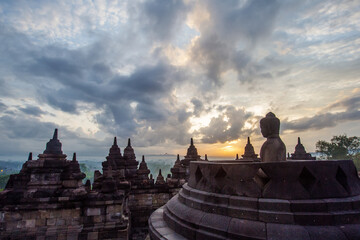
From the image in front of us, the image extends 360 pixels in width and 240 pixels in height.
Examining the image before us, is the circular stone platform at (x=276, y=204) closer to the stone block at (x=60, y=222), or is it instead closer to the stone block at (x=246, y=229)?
the stone block at (x=246, y=229)

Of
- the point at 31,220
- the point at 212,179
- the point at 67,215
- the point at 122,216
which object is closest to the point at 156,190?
the point at 122,216

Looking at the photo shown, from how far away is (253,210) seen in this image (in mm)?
4012

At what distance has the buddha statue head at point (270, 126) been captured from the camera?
6.73 m

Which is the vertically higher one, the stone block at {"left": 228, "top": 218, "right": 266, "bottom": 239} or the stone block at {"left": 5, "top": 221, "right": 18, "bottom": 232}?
the stone block at {"left": 228, "top": 218, "right": 266, "bottom": 239}

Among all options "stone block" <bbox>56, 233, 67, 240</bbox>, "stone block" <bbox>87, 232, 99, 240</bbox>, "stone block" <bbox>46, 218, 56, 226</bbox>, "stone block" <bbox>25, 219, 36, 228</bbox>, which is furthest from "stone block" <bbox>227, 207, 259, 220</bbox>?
"stone block" <bbox>25, 219, 36, 228</bbox>

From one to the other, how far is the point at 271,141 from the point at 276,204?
309 cm

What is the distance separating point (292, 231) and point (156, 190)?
437 inches

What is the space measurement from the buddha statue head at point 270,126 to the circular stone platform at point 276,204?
236cm

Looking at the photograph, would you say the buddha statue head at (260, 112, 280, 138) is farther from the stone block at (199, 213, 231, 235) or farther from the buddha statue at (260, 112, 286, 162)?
the stone block at (199, 213, 231, 235)

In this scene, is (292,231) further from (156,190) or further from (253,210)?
(156,190)

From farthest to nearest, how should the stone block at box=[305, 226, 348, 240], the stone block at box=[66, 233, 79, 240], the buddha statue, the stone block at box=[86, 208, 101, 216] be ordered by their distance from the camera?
the stone block at box=[86, 208, 101, 216]
the stone block at box=[66, 233, 79, 240]
the buddha statue
the stone block at box=[305, 226, 348, 240]

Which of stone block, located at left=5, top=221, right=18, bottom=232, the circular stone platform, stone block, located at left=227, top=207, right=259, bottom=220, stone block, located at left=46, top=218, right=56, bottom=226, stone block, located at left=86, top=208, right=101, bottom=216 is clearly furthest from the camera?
stone block, located at left=86, top=208, right=101, bottom=216

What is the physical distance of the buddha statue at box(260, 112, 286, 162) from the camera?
646 cm

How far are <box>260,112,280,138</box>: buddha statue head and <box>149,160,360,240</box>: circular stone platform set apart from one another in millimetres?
2361
